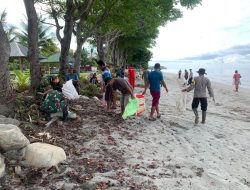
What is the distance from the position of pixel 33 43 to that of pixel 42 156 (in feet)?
16.8

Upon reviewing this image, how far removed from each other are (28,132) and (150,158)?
2542mm

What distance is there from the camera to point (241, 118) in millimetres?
13125

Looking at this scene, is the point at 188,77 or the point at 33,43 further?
the point at 188,77

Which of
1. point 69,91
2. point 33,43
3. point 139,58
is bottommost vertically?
point 69,91

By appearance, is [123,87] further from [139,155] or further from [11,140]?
[11,140]

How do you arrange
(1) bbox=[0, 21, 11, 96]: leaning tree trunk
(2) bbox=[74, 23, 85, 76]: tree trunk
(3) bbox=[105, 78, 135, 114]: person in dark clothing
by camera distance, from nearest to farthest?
(1) bbox=[0, 21, 11, 96]: leaning tree trunk → (3) bbox=[105, 78, 135, 114]: person in dark clothing → (2) bbox=[74, 23, 85, 76]: tree trunk

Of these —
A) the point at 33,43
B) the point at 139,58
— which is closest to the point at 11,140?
the point at 33,43

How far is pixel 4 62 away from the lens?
8.48 m

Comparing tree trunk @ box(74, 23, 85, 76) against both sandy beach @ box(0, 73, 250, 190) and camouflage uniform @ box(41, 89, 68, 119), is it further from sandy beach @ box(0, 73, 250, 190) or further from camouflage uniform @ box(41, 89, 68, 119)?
camouflage uniform @ box(41, 89, 68, 119)

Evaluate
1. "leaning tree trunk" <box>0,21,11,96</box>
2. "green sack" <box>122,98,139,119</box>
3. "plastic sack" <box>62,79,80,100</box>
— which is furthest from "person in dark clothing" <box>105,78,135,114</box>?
"leaning tree trunk" <box>0,21,11,96</box>

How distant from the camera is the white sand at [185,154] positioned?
5.78m

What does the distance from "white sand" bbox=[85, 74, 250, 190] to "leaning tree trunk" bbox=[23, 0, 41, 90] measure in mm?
3202

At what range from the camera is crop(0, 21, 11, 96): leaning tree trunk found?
8.38 m

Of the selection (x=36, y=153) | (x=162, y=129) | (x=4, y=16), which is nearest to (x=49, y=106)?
(x=36, y=153)
